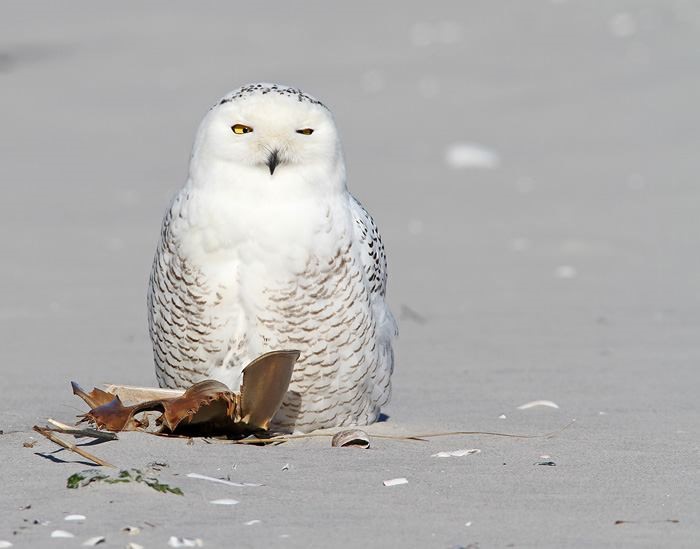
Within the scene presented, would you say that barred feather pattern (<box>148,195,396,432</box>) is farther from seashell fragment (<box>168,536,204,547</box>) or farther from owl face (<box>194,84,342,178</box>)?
seashell fragment (<box>168,536,204,547</box>)

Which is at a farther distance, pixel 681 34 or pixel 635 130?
pixel 681 34

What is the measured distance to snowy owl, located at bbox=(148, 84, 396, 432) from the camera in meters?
4.88

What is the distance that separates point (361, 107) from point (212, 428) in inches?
466

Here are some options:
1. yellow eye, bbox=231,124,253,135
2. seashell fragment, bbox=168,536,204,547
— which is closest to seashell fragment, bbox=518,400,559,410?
yellow eye, bbox=231,124,253,135

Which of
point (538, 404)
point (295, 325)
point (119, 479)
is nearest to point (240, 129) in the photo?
point (295, 325)

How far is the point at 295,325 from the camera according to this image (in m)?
5.00

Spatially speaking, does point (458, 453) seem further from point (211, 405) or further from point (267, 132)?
point (267, 132)

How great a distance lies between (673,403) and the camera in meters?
6.17

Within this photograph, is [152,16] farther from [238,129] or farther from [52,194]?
[238,129]

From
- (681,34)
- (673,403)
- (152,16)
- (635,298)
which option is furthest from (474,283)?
(152,16)

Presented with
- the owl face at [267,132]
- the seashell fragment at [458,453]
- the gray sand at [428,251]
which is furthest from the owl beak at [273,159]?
the seashell fragment at [458,453]

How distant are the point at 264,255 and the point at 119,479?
1.19m

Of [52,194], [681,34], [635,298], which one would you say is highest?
[681,34]

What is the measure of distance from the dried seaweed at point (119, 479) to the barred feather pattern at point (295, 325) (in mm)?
1062
